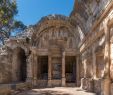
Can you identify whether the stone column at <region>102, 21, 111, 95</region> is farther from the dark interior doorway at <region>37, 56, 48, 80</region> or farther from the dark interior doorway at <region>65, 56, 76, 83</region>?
the dark interior doorway at <region>65, 56, 76, 83</region>

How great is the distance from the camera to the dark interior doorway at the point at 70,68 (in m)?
19.9

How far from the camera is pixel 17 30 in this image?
2111 cm

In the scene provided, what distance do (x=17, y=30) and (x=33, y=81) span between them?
6.33m

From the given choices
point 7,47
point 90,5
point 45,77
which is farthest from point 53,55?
point 90,5

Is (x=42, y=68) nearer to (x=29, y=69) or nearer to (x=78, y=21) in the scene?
(x=29, y=69)

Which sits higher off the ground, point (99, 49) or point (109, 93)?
point (99, 49)

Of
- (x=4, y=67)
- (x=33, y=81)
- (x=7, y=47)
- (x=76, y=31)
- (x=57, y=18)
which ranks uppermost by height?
(x=57, y=18)

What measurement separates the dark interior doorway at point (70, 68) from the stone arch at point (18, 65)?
4398 mm

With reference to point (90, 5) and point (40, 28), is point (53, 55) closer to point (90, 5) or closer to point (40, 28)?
point (40, 28)

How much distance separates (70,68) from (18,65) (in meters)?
5.60

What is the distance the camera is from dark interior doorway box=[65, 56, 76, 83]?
784 inches

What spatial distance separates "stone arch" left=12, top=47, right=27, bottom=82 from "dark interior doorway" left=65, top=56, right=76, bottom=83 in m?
4.40

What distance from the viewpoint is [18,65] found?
18.7m

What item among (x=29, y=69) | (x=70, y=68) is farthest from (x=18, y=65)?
(x=70, y=68)
